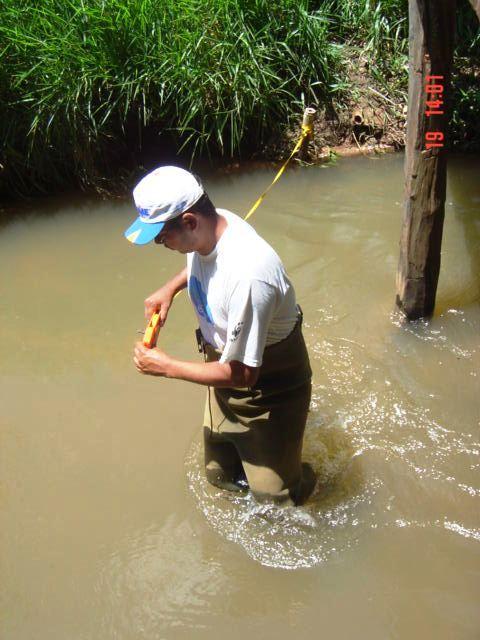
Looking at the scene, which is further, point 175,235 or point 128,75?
point 128,75

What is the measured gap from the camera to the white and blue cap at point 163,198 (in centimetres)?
219

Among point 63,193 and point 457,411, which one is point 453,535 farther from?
point 63,193

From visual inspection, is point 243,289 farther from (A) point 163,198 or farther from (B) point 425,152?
(B) point 425,152

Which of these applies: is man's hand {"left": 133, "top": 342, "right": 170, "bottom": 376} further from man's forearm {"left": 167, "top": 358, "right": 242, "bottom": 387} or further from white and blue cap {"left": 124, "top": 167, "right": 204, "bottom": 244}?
white and blue cap {"left": 124, "top": 167, "right": 204, "bottom": 244}

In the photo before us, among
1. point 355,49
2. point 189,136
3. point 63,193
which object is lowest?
point 63,193

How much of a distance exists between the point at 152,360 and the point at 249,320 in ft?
1.45

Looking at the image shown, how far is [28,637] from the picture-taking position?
9.15ft

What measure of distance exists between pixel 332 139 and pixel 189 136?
1.41 meters

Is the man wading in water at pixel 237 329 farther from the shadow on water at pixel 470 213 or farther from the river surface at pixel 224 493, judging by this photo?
the shadow on water at pixel 470 213

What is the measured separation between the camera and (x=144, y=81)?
5.61m

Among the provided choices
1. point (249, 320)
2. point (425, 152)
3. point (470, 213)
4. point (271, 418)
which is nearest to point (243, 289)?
point (249, 320)

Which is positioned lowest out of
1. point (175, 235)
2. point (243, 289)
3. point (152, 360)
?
point (152, 360)

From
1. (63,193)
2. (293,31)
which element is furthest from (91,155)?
(293,31)

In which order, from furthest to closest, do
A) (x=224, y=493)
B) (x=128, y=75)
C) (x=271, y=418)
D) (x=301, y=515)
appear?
(x=128, y=75) < (x=224, y=493) < (x=301, y=515) < (x=271, y=418)
